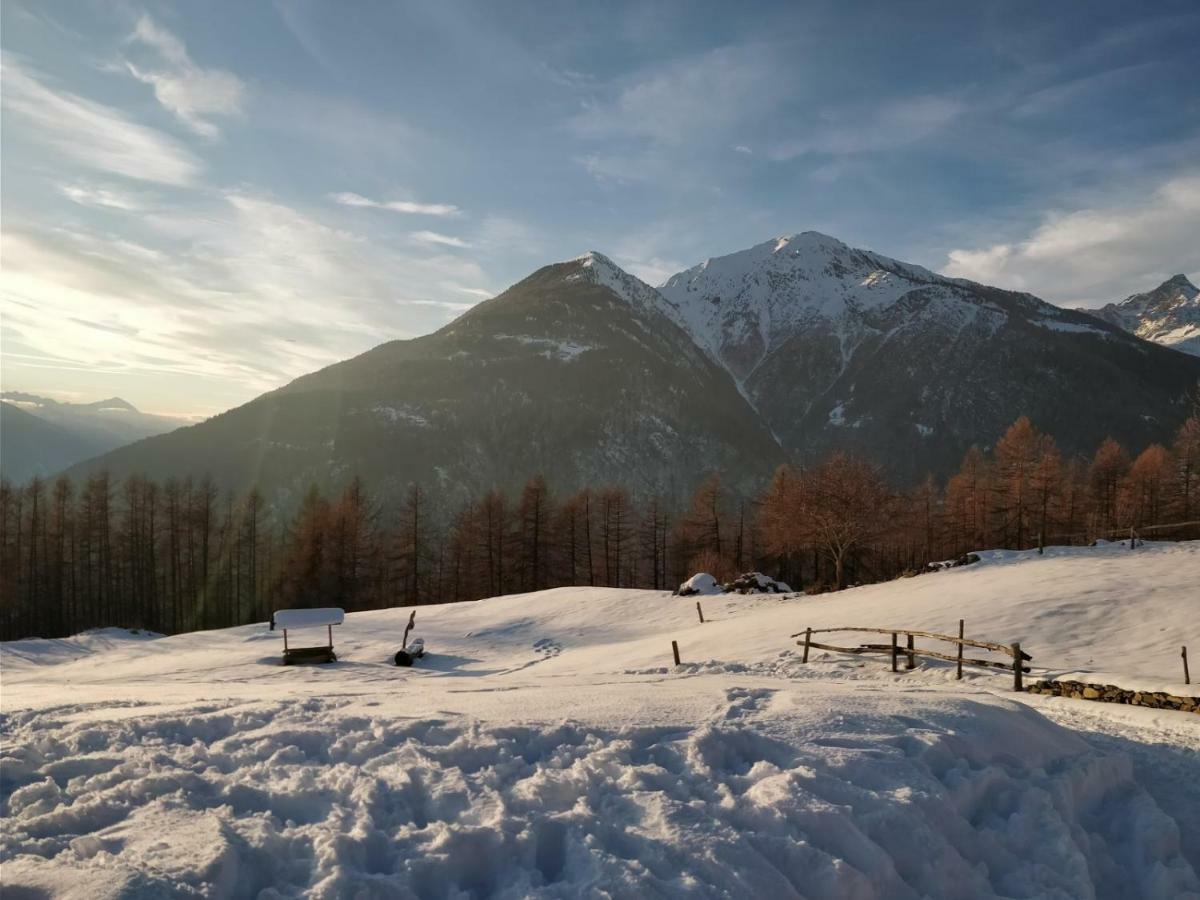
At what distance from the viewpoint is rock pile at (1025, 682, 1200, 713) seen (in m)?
13.0

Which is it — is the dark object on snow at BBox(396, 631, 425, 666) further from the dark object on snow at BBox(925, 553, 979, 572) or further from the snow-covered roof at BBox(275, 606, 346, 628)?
the dark object on snow at BBox(925, 553, 979, 572)

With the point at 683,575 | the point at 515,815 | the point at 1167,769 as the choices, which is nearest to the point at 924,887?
the point at 515,815

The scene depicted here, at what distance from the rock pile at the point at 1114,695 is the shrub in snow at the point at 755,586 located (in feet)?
70.6

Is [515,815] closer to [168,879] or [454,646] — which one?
[168,879]

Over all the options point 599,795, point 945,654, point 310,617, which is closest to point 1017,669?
point 945,654

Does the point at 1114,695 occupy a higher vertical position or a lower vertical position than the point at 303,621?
higher

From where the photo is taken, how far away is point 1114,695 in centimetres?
1425

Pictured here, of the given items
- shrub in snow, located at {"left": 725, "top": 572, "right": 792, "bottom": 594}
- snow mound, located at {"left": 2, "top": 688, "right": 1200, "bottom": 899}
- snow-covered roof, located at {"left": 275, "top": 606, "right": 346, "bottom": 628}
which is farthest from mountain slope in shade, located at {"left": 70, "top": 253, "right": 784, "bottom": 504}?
snow mound, located at {"left": 2, "top": 688, "right": 1200, "bottom": 899}

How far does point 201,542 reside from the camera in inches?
2464

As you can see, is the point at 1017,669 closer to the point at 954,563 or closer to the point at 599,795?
the point at 599,795

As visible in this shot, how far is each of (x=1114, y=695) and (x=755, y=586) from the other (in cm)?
2365

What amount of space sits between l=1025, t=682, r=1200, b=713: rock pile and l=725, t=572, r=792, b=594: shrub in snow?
848 inches

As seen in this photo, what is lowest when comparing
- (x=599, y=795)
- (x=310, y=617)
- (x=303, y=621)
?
(x=303, y=621)

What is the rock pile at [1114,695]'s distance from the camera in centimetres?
1304
